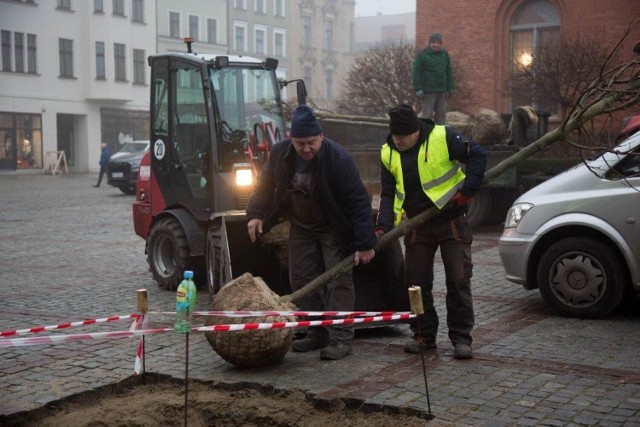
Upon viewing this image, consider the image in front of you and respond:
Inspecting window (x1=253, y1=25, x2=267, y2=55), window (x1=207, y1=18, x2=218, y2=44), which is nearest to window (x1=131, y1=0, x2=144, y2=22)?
window (x1=207, y1=18, x2=218, y2=44)

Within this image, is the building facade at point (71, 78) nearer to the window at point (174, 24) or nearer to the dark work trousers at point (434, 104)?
the window at point (174, 24)

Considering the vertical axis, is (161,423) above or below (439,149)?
below

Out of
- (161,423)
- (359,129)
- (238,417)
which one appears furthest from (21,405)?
(359,129)

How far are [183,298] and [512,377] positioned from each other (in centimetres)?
230

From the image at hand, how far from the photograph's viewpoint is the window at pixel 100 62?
52688 mm

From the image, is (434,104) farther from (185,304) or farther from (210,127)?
(185,304)

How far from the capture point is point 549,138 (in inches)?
269

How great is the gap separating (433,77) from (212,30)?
50126 millimetres

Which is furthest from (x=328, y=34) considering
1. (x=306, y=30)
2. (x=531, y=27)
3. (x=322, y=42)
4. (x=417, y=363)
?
(x=417, y=363)

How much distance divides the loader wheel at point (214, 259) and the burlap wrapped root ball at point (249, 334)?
2113 mm

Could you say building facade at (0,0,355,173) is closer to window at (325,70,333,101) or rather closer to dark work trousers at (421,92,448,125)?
window at (325,70,333,101)

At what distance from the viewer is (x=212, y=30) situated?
213 feet

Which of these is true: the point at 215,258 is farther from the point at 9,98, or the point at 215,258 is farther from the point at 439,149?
the point at 9,98

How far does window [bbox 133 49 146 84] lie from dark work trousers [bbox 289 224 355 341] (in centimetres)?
4974
